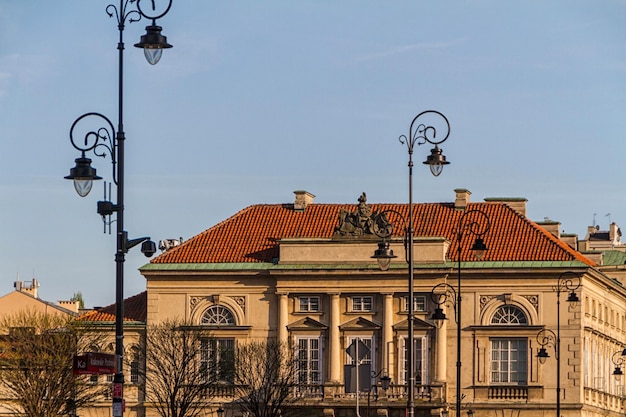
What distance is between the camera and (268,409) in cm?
10062

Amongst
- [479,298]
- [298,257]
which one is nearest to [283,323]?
[298,257]

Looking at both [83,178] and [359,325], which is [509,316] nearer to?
[359,325]

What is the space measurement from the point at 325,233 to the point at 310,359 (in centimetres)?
791

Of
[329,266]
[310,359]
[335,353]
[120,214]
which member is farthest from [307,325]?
[120,214]

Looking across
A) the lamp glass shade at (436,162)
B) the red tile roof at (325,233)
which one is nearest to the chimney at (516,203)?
the red tile roof at (325,233)

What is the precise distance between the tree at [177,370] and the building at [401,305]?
6.27 meters

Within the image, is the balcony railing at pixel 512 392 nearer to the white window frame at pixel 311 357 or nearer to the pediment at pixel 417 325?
the pediment at pixel 417 325

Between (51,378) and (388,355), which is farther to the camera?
(388,355)

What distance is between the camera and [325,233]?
113 metres

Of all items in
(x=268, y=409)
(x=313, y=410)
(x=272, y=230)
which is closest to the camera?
(x=268, y=409)

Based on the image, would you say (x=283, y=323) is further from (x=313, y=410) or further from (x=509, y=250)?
(x=509, y=250)

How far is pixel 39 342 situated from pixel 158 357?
7928 mm

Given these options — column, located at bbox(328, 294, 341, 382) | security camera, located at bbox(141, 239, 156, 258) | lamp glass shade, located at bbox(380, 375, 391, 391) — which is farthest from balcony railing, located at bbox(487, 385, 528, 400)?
security camera, located at bbox(141, 239, 156, 258)

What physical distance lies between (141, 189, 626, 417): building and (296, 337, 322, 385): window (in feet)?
0.19
